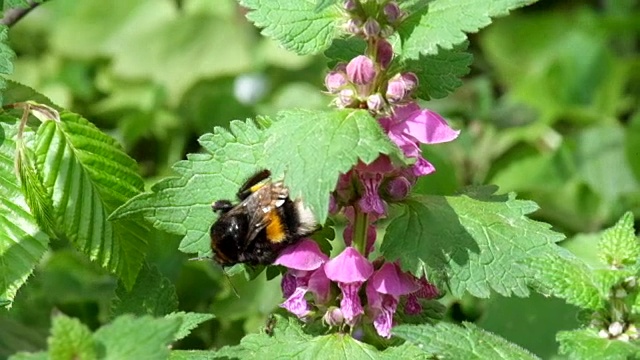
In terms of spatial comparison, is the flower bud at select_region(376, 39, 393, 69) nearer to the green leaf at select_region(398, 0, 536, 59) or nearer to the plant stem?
the green leaf at select_region(398, 0, 536, 59)

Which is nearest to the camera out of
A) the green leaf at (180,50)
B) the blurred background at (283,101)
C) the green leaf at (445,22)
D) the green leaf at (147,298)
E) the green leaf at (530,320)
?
the green leaf at (445,22)

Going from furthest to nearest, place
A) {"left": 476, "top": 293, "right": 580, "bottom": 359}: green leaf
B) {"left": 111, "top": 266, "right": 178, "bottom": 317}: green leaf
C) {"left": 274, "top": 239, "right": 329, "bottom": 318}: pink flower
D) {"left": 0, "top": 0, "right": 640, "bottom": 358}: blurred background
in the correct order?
{"left": 0, "top": 0, "right": 640, "bottom": 358}: blurred background → {"left": 476, "top": 293, "right": 580, "bottom": 359}: green leaf → {"left": 111, "top": 266, "right": 178, "bottom": 317}: green leaf → {"left": 274, "top": 239, "right": 329, "bottom": 318}: pink flower

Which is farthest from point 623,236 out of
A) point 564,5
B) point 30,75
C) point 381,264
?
point 564,5

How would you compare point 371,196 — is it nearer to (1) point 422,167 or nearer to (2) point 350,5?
(1) point 422,167

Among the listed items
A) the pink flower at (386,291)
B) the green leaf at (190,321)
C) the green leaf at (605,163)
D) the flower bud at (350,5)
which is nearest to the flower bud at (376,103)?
the flower bud at (350,5)

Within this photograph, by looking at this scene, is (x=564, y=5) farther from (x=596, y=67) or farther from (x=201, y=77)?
(x=201, y=77)

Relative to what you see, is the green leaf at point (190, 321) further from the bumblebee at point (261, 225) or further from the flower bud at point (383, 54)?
the flower bud at point (383, 54)

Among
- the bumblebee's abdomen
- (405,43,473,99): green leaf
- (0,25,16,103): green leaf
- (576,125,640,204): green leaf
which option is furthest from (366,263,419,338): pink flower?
(576,125,640,204): green leaf

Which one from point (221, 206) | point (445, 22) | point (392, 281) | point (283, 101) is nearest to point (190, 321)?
point (221, 206)
